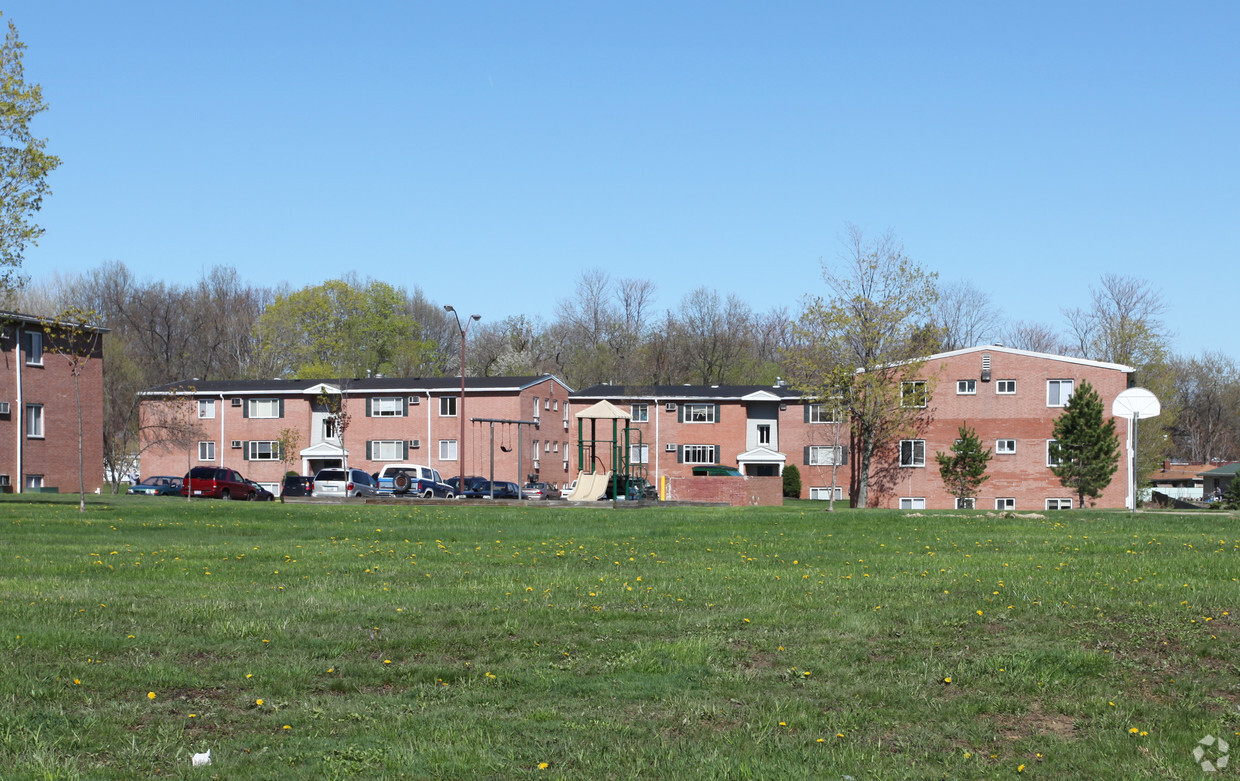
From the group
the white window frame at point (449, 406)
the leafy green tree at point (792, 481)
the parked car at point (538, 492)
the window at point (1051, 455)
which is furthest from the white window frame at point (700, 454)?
the window at point (1051, 455)

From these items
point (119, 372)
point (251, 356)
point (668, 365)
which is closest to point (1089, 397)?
point (668, 365)

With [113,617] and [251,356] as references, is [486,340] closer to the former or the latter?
[251,356]

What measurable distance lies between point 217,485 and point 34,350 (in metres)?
10.9

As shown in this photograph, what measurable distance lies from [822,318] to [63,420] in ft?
128

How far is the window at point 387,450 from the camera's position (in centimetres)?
7425

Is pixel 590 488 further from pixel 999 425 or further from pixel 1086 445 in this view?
pixel 999 425

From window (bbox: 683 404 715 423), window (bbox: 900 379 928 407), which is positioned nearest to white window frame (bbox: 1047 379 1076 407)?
window (bbox: 900 379 928 407)

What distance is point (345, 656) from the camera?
9094 mm

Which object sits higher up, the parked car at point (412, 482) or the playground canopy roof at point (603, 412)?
the playground canopy roof at point (603, 412)

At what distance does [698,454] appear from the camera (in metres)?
78.0

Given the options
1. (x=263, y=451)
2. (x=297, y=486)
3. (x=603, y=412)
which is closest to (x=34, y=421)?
(x=297, y=486)

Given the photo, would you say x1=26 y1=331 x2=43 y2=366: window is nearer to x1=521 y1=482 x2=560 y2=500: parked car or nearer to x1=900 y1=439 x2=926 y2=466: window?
x1=521 y1=482 x2=560 y2=500: parked car

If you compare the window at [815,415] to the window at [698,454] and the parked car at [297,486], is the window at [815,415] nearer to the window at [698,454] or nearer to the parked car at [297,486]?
the window at [698,454]

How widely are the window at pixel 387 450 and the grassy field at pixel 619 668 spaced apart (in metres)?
58.5
